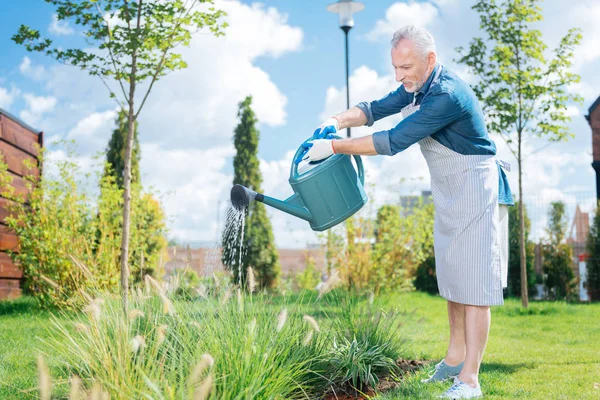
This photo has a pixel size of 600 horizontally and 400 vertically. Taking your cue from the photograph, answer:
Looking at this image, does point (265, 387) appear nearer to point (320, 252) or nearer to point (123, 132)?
point (320, 252)

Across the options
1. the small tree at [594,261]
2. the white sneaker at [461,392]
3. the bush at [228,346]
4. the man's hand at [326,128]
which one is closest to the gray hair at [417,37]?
the man's hand at [326,128]

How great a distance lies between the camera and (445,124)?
291 cm

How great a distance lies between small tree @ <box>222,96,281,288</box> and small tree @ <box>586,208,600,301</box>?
5.31 meters

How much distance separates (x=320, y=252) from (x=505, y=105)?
126 inches

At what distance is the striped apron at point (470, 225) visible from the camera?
2.97 metres

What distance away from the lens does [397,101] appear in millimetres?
3482

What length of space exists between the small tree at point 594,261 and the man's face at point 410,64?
29.0 ft

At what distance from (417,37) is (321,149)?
67 centimetres

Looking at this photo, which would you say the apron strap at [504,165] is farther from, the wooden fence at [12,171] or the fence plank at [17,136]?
the fence plank at [17,136]

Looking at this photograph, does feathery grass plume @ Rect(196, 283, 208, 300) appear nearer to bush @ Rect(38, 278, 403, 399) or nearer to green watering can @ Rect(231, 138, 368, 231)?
bush @ Rect(38, 278, 403, 399)

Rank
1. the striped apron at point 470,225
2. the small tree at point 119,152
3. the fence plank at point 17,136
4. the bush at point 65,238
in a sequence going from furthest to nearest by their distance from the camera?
the small tree at point 119,152 < the fence plank at point 17,136 < the bush at point 65,238 < the striped apron at point 470,225

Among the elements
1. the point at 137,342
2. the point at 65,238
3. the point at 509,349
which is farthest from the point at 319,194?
the point at 65,238

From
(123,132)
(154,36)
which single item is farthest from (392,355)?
(123,132)

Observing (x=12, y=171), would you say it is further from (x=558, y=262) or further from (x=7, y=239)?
(x=558, y=262)
